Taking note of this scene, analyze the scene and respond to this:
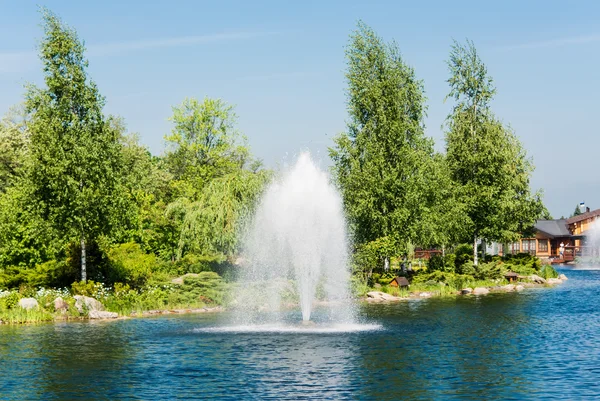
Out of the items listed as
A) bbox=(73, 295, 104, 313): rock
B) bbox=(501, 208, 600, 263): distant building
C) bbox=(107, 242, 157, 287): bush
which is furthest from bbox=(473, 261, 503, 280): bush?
bbox=(501, 208, 600, 263): distant building

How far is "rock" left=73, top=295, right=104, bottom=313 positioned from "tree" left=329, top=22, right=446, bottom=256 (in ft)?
77.0

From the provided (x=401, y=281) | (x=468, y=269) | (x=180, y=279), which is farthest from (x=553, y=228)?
(x=180, y=279)

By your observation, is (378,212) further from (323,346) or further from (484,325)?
(323,346)

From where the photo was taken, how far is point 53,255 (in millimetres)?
54875

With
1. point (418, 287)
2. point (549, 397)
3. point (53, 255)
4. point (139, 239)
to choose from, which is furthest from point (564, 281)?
point (549, 397)

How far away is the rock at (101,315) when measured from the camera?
4294 cm

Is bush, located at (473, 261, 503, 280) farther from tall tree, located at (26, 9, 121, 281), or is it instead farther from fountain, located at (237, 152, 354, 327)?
tall tree, located at (26, 9, 121, 281)

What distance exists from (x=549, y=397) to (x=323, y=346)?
37.9 ft

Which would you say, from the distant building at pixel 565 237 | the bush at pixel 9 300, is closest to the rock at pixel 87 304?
the bush at pixel 9 300

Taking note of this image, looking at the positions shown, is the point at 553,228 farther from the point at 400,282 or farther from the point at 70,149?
the point at 70,149

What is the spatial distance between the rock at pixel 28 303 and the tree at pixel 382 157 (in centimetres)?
2647

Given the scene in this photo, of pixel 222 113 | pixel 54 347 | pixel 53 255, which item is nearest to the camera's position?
pixel 54 347

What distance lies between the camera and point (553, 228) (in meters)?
134

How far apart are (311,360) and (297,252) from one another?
1580 centimetres
